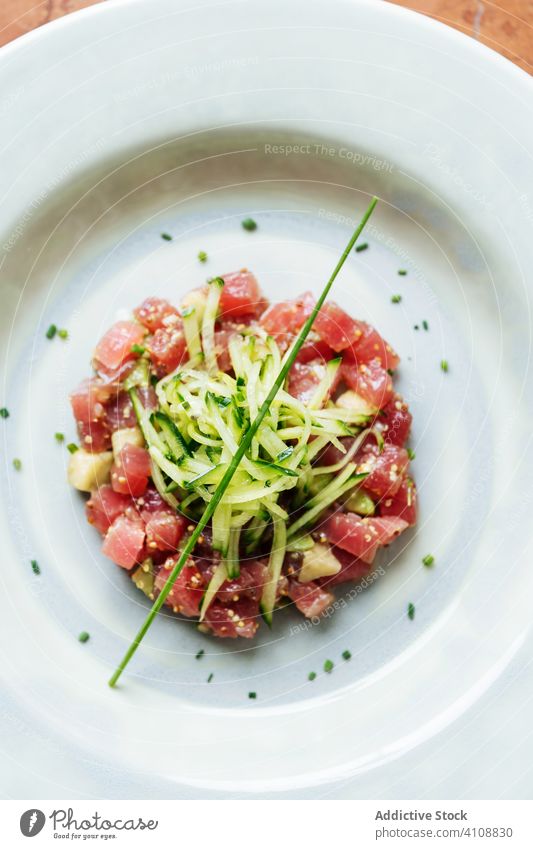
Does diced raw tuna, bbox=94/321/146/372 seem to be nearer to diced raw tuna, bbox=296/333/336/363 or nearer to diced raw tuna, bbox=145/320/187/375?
diced raw tuna, bbox=145/320/187/375

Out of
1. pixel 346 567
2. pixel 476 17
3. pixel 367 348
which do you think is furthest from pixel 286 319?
pixel 476 17

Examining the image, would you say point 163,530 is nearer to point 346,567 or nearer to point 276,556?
point 276,556

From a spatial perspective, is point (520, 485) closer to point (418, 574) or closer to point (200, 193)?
point (418, 574)

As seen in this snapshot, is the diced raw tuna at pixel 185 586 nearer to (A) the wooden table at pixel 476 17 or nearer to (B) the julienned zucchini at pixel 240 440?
(B) the julienned zucchini at pixel 240 440

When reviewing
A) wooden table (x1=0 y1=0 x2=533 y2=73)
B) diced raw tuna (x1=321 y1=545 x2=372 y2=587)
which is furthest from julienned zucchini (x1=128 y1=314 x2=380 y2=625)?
wooden table (x1=0 y1=0 x2=533 y2=73)

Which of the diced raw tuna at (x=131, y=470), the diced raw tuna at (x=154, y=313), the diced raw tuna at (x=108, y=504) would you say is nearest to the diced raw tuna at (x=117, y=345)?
the diced raw tuna at (x=154, y=313)

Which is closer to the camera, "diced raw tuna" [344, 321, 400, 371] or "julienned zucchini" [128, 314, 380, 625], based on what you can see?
"julienned zucchini" [128, 314, 380, 625]
